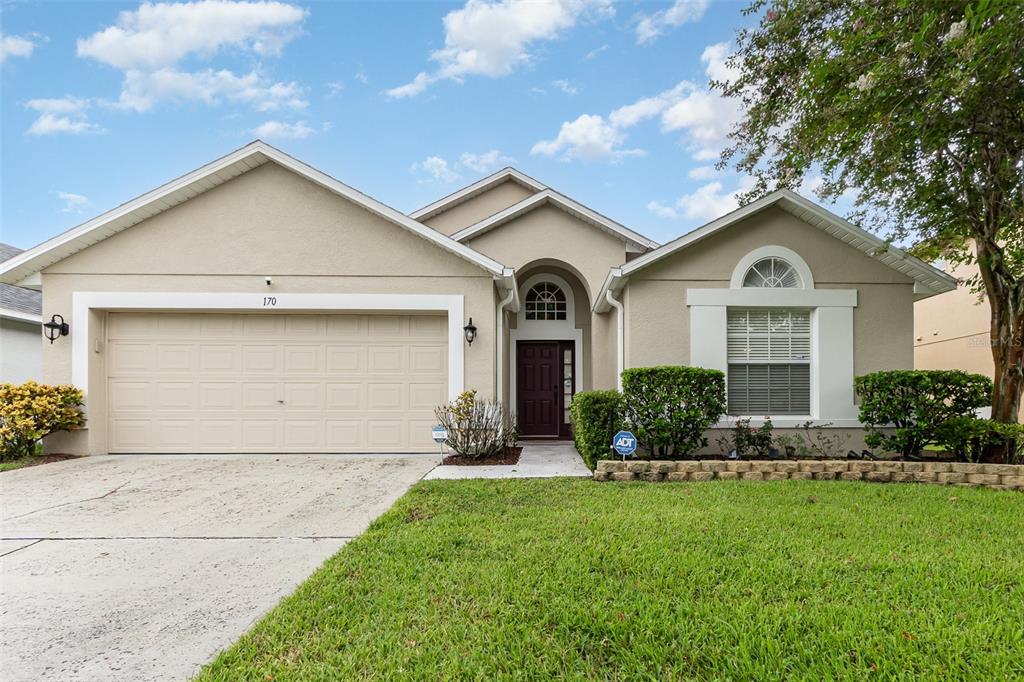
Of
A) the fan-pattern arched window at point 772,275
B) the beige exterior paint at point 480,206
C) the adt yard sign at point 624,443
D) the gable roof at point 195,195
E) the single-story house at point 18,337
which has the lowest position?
the adt yard sign at point 624,443

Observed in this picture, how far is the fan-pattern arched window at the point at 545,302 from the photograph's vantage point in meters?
12.2

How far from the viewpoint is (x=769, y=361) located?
322 inches

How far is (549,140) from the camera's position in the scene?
678 inches

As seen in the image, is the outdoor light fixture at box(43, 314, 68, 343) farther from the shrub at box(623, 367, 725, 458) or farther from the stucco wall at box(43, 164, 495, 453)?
the shrub at box(623, 367, 725, 458)

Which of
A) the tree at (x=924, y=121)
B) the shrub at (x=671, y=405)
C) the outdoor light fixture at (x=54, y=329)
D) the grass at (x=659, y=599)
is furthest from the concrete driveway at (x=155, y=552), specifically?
the tree at (x=924, y=121)

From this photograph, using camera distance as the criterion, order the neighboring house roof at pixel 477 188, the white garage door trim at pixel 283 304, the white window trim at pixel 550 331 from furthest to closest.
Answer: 1. the neighboring house roof at pixel 477 188
2. the white window trim at pixel 550 331
3. the white garage door trim at pixel 283 304

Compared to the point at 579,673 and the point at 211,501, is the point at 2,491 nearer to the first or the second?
the point at 211,501

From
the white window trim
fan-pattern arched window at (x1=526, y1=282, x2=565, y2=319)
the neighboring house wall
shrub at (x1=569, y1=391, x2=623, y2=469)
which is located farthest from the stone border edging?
the neighboring house wall

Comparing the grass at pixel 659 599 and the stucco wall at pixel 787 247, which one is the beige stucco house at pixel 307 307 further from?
→ the grass at pixel 659 599

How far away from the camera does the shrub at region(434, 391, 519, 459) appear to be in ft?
27.4

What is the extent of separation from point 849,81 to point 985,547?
6.05 m

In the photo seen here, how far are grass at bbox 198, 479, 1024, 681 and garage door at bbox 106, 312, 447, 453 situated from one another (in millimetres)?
4275

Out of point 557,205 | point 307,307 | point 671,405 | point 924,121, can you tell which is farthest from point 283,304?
point 924,121

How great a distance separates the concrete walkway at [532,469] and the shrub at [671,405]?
1109 mm
